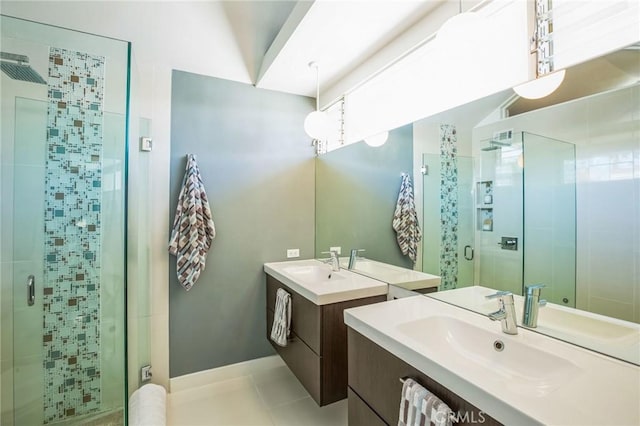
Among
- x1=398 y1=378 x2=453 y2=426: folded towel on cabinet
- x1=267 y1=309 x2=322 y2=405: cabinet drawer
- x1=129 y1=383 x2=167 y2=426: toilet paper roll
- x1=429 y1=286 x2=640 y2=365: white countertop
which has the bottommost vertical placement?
x1=129 y1=383 x2=167 y2=426: toilet paper roll

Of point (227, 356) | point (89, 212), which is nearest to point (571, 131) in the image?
point (89, 212)

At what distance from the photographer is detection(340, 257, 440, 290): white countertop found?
1.60 metres

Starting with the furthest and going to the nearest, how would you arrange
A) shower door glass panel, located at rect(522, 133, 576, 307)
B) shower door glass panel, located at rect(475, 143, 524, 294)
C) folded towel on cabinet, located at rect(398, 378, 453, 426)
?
shower door glass panel, located at rect(475, 143, 524, 294) < shower door glass panel, located at rect(522, 133, 576, 307) < folded towel on cabinet, located at rect(398, 378, 453, 426)

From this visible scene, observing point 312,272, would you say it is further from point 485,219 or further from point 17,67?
point 17,67

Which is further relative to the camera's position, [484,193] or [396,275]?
[396,275]

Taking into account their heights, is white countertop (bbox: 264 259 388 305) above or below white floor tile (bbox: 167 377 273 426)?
above

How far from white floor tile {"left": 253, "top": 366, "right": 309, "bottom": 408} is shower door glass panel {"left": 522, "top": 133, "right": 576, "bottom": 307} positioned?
6.09 ft

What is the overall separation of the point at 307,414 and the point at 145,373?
1.24 meters

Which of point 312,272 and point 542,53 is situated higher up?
point 542,53

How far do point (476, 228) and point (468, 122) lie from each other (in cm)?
53

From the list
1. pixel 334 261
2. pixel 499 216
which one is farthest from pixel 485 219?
pixel 334 261

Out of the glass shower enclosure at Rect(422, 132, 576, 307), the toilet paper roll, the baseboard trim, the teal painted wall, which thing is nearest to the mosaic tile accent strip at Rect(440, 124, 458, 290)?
the glass shower enclosure at Rect(422, 132, 576, 307)

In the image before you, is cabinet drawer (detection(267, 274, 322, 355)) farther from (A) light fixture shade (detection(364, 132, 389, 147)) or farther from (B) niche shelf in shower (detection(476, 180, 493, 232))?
(A) light fixture shade (detection(364, 132, 389, 147))

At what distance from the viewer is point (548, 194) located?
43.1 inches
